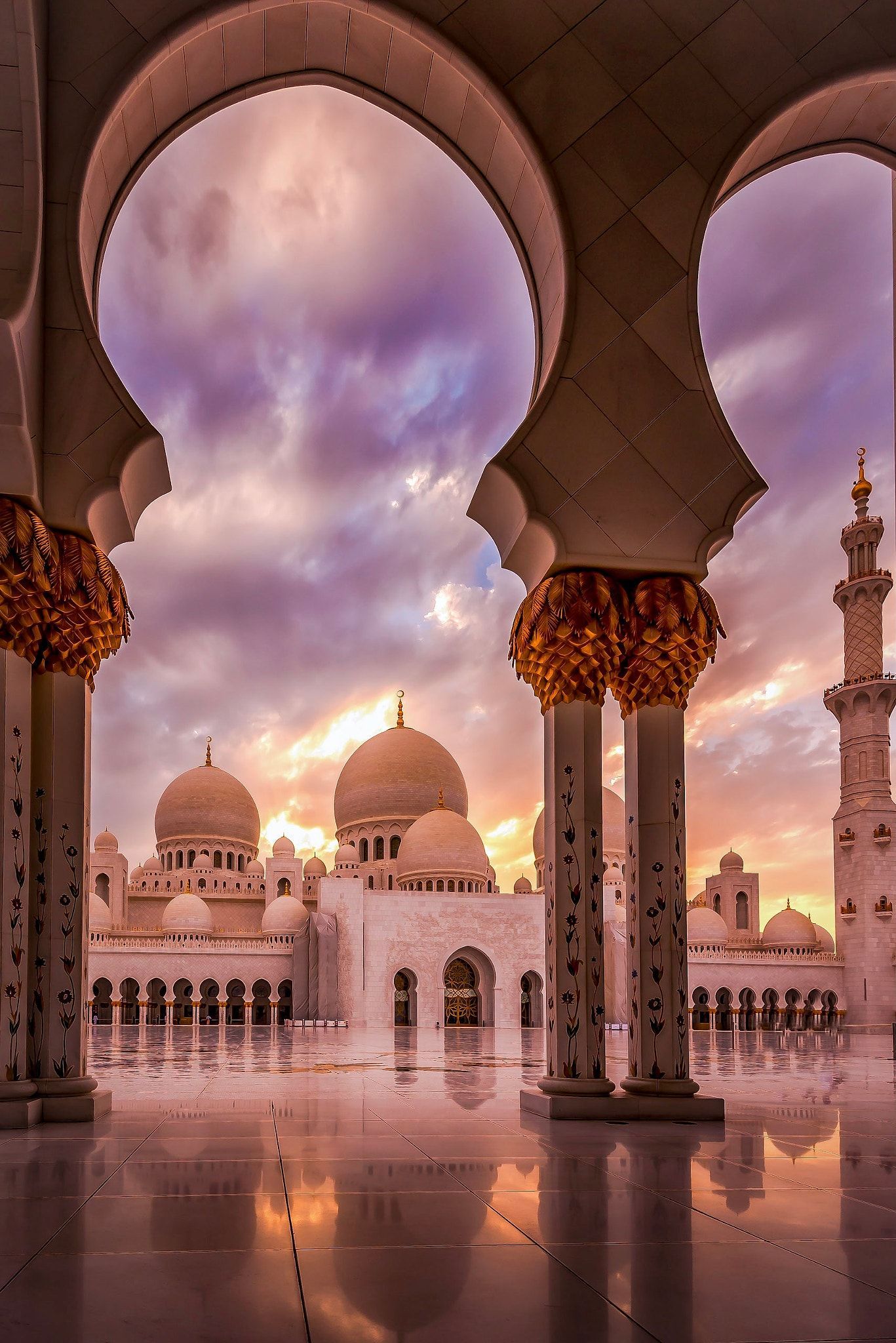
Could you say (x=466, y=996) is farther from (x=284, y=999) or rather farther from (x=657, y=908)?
(x=657, y=908)

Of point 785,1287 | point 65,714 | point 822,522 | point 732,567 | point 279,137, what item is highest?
point 822,522

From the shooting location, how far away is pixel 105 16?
554 cm

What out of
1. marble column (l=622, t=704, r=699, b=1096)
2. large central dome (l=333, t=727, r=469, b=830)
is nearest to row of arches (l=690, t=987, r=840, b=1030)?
large central dome (l=333, t=727, r=469, b=830)

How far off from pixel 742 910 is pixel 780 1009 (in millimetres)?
9465

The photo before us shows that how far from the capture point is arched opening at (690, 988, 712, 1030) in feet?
119

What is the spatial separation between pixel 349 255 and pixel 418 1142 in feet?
30.5

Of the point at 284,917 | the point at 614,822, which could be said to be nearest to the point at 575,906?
the point at 284,917

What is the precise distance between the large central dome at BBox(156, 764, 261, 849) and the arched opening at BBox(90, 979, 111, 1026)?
762 cm

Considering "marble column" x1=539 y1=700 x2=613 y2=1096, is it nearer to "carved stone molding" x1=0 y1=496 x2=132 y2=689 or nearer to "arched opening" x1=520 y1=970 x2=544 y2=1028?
"carved stone molding" x1=0 y1=496 x2=132 y2=689

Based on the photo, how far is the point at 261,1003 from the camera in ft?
116

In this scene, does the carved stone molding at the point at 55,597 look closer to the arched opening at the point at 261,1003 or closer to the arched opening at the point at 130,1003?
the arched opening at the point at 261,1003

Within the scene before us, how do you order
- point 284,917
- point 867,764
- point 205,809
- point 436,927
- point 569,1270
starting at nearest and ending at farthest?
point 569,1270 → point 436,927 → point 867,764 → point 284,917 → point 205,809

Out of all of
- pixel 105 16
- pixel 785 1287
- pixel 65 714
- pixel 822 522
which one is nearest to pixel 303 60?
pixel 105 16

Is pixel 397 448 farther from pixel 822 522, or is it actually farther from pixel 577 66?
pixel 822 522
